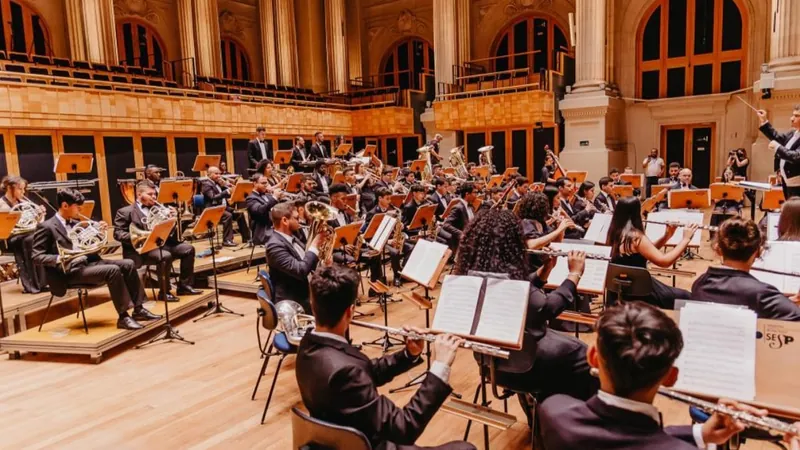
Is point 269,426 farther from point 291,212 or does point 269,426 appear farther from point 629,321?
point 629,321

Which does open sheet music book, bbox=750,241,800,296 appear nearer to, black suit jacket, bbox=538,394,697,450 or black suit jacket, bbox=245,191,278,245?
black suit jacket, bbox=538,394,697,450

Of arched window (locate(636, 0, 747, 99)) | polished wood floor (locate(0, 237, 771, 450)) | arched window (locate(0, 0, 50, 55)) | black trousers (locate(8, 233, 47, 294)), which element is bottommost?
polished wood floor (locate(0, 237, 771, 450))

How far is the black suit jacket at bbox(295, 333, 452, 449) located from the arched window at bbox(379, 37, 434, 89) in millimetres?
18840

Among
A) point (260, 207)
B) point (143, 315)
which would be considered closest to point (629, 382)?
point (143, 315)

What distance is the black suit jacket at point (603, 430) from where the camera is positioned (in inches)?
56.5

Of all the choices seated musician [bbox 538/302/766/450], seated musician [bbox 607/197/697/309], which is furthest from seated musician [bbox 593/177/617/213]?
seated musician [bbox 538/302/766/450]

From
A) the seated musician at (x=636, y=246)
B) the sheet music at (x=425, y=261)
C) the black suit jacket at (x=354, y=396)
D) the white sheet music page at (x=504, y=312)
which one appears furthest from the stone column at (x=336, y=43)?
the black suit jacket at (x=354, y=396)

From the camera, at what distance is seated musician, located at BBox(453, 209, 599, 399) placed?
9.38 ft

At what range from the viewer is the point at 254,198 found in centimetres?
712

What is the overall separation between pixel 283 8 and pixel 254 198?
13.0 metres

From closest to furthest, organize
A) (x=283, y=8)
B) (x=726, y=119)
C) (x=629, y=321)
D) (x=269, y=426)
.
A: (x=629, y=321) < (x=269, y=426) < (x=726, y=119) < (x=283, y=8)

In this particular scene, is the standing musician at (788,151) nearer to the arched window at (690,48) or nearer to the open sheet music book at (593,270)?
the open sheet music book at (593,270)

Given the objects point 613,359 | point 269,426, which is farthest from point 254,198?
point 613,359

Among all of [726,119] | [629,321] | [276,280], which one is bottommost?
[276,280]
